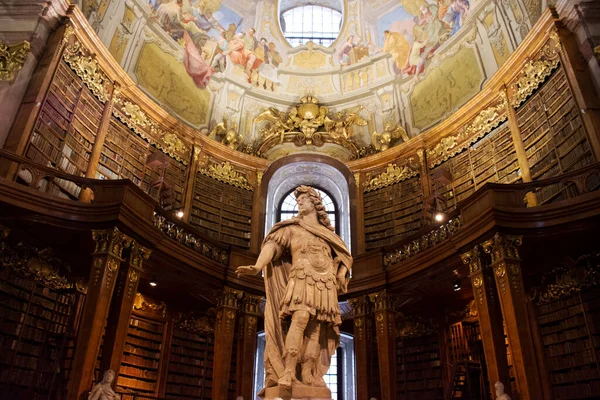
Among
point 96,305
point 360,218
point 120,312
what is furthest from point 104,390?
point 360,218

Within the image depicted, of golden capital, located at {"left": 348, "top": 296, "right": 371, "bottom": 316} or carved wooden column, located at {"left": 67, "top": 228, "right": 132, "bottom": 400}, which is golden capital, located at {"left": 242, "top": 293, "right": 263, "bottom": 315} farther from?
carved wooden column, located at {"left": 67, "top": 228, "right": 132, "bottom": 400}

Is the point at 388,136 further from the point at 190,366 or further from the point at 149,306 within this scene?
the point at 190,366

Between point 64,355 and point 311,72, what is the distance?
9470 mm

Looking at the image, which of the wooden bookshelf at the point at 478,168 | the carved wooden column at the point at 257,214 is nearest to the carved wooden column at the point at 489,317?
the wooden bookshelf at the point at 478,168

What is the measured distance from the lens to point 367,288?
32.4 ft

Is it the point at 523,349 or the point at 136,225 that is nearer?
the point at 523,349

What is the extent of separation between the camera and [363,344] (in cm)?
962

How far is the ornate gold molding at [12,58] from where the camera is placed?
797 centimetres

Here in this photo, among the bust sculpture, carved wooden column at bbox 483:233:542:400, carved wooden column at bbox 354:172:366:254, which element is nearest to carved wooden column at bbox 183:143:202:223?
carved wooden column at bbox 354:172:366:254

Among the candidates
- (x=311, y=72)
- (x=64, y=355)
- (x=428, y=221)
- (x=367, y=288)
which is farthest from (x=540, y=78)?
(x=64, y=355)

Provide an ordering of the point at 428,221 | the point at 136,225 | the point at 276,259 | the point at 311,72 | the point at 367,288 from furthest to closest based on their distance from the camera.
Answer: the point at 311,72, the point at 428,221, the point at 367,288, the point at 136,225, the point at 276,259

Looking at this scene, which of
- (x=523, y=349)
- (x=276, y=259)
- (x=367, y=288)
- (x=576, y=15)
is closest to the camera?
(x=276, y=259)

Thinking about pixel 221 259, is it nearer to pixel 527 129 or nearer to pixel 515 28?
pixel 527 129

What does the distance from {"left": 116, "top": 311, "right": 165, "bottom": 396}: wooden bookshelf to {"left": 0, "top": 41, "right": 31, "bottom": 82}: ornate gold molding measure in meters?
4.75
